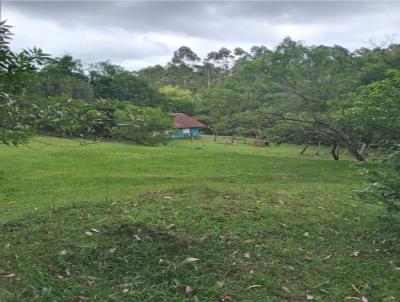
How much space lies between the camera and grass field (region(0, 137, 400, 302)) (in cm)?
330

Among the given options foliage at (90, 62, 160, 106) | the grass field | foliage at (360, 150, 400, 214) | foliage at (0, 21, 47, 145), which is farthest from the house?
foliage at (0, 21, 47, 145)

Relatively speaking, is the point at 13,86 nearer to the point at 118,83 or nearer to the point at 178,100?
the point at 118,83

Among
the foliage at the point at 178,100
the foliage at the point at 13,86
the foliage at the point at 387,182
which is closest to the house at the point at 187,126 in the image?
the foliage at the point at 178,100

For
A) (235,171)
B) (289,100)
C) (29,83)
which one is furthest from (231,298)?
(289,100)

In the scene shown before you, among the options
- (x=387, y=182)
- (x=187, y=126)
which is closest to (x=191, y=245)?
(x=387, y=182)

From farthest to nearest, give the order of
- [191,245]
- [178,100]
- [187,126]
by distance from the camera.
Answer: [178,100], [187,126], [191,245]

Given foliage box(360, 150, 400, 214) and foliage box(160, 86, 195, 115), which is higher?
foliage box(160, 86, 195, 115)

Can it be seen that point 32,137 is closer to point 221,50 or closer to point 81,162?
point 81,162

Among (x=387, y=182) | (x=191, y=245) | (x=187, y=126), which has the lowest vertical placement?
(x=191, y=245)

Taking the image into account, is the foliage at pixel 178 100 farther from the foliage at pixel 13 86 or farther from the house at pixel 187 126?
the foliage at pixel 13 86

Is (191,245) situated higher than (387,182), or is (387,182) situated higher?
(387,182)

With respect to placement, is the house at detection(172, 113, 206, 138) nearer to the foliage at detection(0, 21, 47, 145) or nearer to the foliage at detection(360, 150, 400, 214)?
the foliage at detection(360, 150, 400, 214)

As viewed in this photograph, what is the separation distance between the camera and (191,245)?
4086 millimetres

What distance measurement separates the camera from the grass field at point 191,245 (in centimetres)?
330
